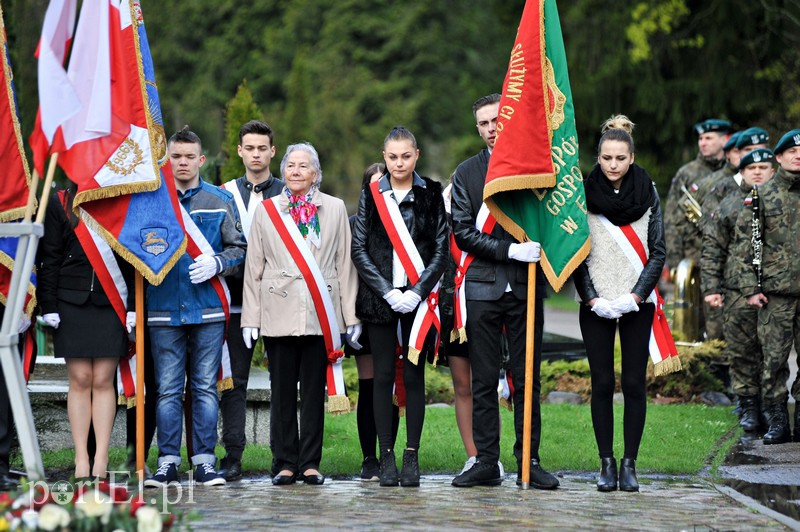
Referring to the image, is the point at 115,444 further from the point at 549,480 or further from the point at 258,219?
the point at 549,480

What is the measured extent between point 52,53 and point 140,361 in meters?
2.30

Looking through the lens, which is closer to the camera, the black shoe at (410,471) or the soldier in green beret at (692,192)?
the black shoe at (410,471)

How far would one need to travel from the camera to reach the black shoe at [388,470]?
27.5ft

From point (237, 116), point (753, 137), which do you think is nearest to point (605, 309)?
point (753, 137)

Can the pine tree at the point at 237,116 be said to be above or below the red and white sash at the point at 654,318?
above

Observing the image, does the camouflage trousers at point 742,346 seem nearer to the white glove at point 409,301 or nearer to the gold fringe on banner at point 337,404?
the white glove at point 409,301

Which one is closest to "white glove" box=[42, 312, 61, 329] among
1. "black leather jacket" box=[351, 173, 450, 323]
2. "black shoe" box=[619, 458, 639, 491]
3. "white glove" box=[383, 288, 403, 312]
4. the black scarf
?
"black leather jacket" box=[351, 173, 450, 323]

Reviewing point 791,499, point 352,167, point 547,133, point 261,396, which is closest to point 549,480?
point 791,499

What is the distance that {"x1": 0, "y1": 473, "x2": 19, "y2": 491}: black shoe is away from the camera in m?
8.37

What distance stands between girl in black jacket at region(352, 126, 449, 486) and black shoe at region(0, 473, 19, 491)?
2.28 meters

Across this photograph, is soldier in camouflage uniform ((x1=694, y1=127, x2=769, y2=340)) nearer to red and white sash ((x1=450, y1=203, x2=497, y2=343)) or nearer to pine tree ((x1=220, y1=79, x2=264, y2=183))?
red and white sash ((x1=450, y1=203, x2=497, y2=343))

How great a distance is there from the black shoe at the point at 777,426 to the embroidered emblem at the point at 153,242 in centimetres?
478

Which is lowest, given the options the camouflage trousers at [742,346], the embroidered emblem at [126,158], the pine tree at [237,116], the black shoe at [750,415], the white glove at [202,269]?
the black shoe at [750,415]

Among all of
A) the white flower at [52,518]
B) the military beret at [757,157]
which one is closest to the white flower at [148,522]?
the white flower at [52,518]
